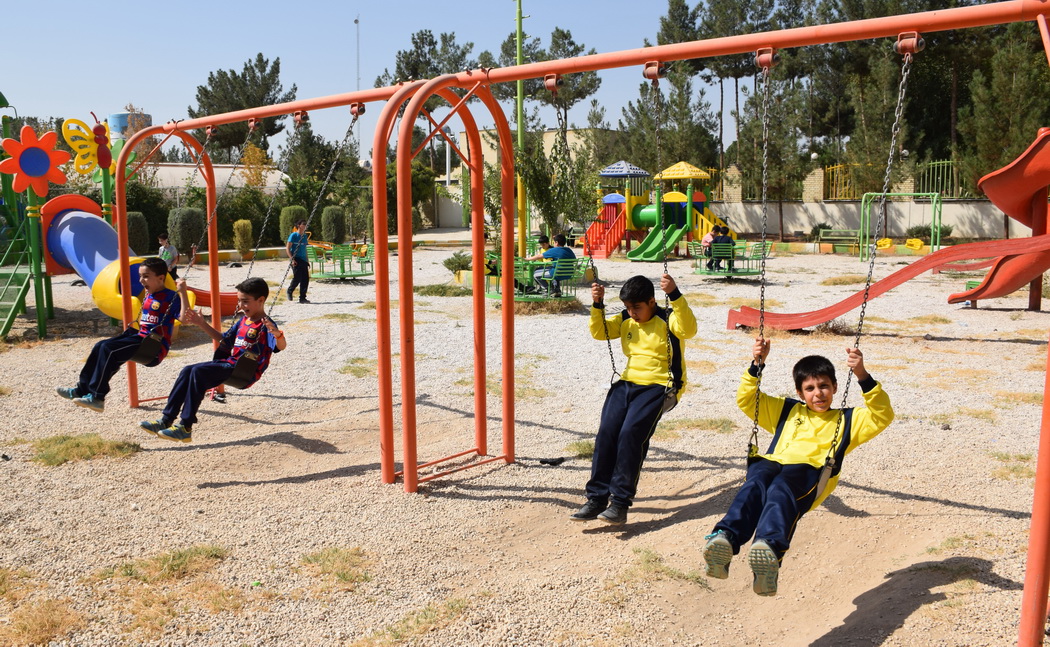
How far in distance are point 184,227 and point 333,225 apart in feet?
24.7

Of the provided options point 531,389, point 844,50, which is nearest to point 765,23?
point 844,50

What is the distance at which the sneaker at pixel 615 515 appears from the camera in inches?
190

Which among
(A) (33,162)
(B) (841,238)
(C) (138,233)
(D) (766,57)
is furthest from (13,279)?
(B) (841,238)

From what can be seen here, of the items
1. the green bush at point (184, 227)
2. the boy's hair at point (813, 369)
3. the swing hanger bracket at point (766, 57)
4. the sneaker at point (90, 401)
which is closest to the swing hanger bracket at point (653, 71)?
the swing hanger bracket at point (766, 57)

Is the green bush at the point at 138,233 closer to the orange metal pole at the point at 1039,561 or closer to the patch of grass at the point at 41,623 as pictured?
the patch of grass at the point at 41,623

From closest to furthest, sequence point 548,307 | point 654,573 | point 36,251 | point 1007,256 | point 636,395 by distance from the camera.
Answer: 1. point 654,573
2. point 636,395
3. point 1007,256
4. point 36,251
5. point 548,307

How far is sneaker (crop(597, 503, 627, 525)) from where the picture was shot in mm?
4836

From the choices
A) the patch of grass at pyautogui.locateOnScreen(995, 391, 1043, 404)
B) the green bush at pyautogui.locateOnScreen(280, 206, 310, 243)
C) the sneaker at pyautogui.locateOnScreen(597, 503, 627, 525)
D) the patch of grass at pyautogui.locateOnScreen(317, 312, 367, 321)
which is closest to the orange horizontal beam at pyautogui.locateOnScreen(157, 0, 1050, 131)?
the sneaker at pyautogui.locateOnScreen(597, 503, 627, 525)

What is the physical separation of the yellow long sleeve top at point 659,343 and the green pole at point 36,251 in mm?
9733

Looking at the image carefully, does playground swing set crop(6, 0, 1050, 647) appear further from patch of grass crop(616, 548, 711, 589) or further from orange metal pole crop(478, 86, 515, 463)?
patch of grass crop(616, 548, 711, 589)

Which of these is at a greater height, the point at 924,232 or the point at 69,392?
the point at 924,232

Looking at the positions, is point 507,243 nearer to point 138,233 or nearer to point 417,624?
point 417,624

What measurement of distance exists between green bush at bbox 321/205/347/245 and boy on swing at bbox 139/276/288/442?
1060 inches

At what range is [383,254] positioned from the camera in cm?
533
